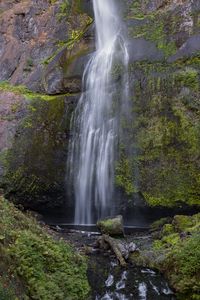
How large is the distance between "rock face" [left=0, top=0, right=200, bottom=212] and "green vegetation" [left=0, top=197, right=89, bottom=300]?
546 cm

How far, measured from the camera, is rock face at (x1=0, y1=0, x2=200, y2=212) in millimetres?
12922

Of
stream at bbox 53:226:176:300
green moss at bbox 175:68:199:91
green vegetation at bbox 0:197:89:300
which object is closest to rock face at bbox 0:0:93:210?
green moss at bbox 175:68:199:91

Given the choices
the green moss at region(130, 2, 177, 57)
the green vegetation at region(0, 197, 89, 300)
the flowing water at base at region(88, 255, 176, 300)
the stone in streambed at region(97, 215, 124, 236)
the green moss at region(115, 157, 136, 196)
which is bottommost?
the flowing water at base at region(88, 255, 176, 300)

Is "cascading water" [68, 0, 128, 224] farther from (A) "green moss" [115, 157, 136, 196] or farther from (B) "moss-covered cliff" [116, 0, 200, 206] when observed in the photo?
(B) "moss-covered cliff" [116, 0, 200, 206]

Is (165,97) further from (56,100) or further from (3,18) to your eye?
(3,18)

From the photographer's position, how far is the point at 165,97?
1334 centimetres

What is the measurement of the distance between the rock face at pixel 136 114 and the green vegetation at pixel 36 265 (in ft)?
17.9

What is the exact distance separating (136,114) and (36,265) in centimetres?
772

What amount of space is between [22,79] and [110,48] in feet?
13.1

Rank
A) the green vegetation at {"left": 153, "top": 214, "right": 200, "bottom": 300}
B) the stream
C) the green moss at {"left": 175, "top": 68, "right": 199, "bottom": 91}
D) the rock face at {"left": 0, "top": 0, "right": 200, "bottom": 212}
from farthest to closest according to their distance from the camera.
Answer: the green moss at {"left": 175, "top": 68, "right": 199, "bottom": 91} → the rock face at {"left": 0, "top": 0, "right": 200, "bottom": 212} → the stream → the green vegetation at {"left": 153, "top": 214, "right": 200, "bottom": 300}

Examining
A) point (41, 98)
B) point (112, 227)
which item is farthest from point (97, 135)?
point (112, 227)

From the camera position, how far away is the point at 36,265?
6840 mm

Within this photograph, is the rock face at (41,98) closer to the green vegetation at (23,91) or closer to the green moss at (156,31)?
the green vegetation at (23,91)

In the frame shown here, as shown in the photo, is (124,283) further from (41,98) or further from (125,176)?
(41,98)
